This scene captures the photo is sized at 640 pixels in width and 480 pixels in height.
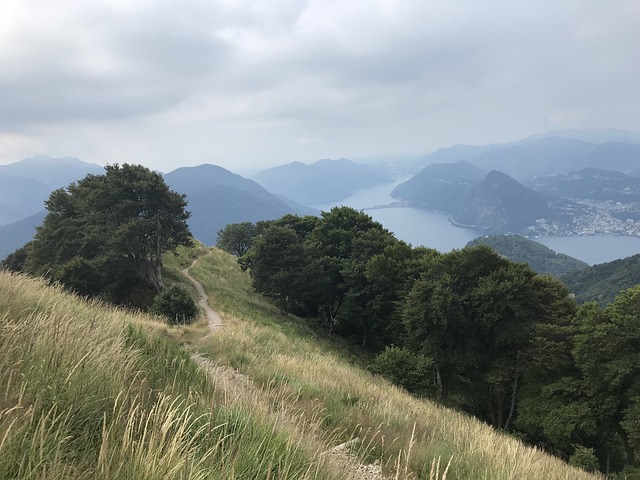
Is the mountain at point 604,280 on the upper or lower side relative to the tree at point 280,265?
upper

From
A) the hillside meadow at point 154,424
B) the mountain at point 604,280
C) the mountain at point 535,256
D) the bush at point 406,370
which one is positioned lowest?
the bush at point 406,370

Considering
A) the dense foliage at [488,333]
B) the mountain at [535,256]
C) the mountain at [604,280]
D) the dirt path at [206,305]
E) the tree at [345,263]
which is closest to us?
the dense foliage at [488,333]

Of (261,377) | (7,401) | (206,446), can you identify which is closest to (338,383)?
(261,377)

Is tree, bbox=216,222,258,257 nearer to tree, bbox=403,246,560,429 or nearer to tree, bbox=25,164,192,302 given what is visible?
tree, bbox=25,164,192,302

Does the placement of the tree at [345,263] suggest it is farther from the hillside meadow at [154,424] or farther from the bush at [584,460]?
the hillside meadow at [154,424]

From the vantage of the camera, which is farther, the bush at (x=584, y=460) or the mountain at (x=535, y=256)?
the mountain at (x=535, y=256)

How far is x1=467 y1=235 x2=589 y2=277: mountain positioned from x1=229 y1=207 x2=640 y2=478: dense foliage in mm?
120804

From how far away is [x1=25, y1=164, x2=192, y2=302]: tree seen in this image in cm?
2902

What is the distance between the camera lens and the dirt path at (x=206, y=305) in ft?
70.0

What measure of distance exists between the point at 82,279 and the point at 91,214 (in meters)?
7.22

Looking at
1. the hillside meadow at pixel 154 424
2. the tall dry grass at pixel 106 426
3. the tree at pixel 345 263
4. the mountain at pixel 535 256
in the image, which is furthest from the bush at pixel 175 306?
the mountain at pixel 535 256

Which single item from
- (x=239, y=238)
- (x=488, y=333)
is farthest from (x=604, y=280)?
(x=239, y=238)

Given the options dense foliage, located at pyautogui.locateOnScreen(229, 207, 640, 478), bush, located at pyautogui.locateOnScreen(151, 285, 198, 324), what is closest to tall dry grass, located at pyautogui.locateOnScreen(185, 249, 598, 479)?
bush, located at pyautogui.locateOnScreen(151, 285, 198, 324)

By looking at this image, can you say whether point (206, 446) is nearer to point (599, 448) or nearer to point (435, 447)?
point (435, 447)
